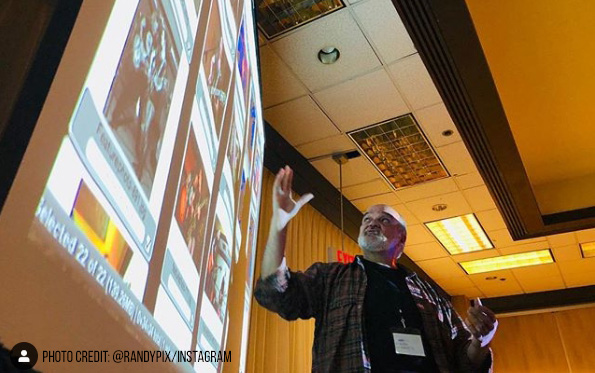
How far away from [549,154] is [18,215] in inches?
159

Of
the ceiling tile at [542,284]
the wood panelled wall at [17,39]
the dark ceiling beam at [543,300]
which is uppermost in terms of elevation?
the ceiling tile at [542,284]

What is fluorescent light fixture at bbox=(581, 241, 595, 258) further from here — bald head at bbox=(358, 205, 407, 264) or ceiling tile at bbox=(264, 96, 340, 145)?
bald head at bbox=(358, 205, 407, 264)

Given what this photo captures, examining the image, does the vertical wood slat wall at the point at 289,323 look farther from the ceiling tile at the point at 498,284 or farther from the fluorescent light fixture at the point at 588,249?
the fluorescent light fixture at the point at 588,249

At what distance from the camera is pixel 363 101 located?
105 inches

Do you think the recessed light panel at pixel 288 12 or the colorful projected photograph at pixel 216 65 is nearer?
the colorful projected photograph at pixel 216 65

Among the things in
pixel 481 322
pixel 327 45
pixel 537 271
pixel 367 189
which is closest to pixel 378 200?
pixel 367 189

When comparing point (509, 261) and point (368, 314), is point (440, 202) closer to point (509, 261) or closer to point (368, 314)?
point (509, 261)

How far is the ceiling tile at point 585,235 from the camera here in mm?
4133

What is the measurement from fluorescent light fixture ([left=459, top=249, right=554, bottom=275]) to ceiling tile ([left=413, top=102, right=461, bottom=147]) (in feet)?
7.92

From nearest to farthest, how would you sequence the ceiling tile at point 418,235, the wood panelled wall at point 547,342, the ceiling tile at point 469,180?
1. the ceiling tile at point 469,180
2. the ceiling tile at point 418,235
3. the wood panelled wall at point 547,342

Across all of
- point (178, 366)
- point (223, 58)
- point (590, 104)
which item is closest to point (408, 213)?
point (590, 104)

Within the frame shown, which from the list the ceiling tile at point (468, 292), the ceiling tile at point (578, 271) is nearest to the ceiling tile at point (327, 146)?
the ceiling tile at point (578, 271)

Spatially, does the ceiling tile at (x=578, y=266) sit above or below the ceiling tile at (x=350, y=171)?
above

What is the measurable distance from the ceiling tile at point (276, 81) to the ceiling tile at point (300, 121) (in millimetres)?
56
